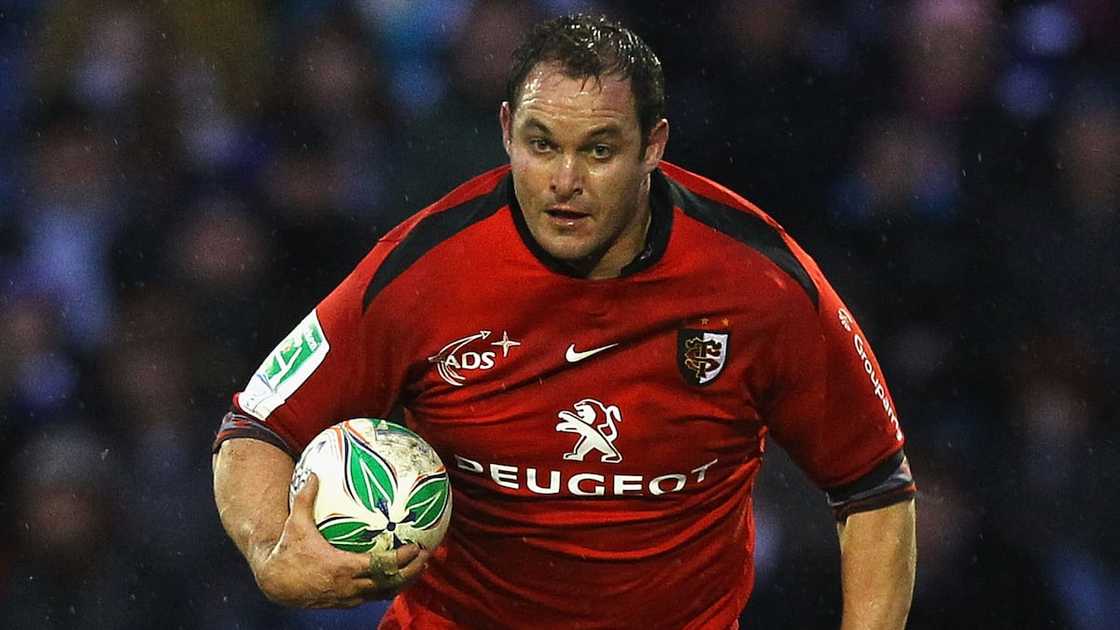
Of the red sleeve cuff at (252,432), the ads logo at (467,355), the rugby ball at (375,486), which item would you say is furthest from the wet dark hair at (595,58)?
the red sleeve cuff at (252,432)

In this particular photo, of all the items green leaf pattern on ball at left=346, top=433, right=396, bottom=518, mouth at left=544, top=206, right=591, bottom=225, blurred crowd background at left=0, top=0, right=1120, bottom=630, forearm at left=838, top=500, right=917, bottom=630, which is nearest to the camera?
green leaf pattern on ball at left=346, top=433, right=396, bottom=518

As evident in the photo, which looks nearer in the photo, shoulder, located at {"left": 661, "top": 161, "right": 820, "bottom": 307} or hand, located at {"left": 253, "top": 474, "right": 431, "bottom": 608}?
hand, located at {"left": 253, "top": 474, "right": 431, "bottom": 608}

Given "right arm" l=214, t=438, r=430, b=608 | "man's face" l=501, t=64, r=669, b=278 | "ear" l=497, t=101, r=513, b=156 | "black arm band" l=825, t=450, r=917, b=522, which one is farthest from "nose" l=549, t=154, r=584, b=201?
"black arm band" l=825, t=450, r=917, b=522

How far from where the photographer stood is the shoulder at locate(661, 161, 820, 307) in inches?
143

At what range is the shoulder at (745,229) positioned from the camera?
12.0 ft

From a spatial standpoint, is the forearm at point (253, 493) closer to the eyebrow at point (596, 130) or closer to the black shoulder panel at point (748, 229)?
the eyebrow at point (596, 130)

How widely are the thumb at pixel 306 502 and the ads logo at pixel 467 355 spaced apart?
45 cm

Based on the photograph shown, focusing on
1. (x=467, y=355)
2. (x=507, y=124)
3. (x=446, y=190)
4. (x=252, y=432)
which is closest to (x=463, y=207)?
(x=507, y=124)

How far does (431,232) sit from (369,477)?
59cm

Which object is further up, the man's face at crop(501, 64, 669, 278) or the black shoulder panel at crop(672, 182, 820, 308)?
the man's face at crop(501, 64, 669, 278)

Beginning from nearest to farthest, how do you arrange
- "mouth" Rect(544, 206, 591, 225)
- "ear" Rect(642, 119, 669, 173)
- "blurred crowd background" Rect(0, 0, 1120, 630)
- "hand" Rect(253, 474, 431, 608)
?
"hand" Rect(253, 474, 431, 608) < "mouth" Rect(544, 206, 591, 225) < "ear" Rect(642, 119, 669, 173) < "blurred crowd background" Rect(0, 0, 1120, 630)

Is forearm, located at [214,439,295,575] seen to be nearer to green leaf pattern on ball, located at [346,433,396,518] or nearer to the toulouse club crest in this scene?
green leaf pattern on ball, located at [346,433,396,518]

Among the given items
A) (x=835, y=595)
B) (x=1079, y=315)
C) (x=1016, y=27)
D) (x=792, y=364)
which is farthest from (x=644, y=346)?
(x=1016, y=27)

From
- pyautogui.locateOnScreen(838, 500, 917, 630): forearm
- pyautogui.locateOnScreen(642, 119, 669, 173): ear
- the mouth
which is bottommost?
pyautogui.locateOnScreen(838, 500, 917, 630): forearm
